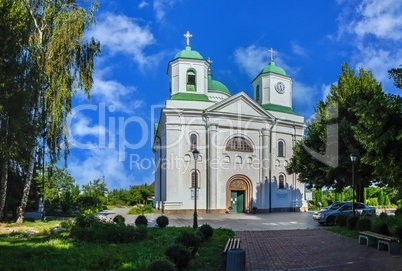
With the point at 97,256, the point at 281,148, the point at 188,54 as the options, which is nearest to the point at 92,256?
the point at 97,256

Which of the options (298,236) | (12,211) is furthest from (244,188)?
(12,211)

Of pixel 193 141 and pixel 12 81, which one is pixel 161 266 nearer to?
pixel 12 81

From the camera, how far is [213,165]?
3164cm

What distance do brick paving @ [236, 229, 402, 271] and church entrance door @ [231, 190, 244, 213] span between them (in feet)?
55.6

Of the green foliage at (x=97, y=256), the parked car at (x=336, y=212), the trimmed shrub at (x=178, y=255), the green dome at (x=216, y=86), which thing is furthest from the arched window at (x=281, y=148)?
the trimmed shrub at (x=178, y=255)

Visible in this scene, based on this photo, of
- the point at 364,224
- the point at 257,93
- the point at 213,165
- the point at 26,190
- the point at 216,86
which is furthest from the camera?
the point at 216,86

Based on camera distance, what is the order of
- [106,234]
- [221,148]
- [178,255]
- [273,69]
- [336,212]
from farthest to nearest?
1. [273,69]
2. [221,148]
3. [336,212]
4. [106,234]
5. [178,255]

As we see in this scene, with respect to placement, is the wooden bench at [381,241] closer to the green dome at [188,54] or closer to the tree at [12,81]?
the tree at [12,81]

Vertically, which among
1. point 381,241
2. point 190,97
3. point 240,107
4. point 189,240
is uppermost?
point 190,97

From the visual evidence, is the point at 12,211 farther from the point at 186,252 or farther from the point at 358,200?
the point at 358,200

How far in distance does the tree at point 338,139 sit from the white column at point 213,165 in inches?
361

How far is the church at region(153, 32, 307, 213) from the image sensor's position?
3114cm

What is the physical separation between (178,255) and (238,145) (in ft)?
83.4

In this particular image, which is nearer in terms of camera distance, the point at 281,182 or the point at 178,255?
the point at 178,255
